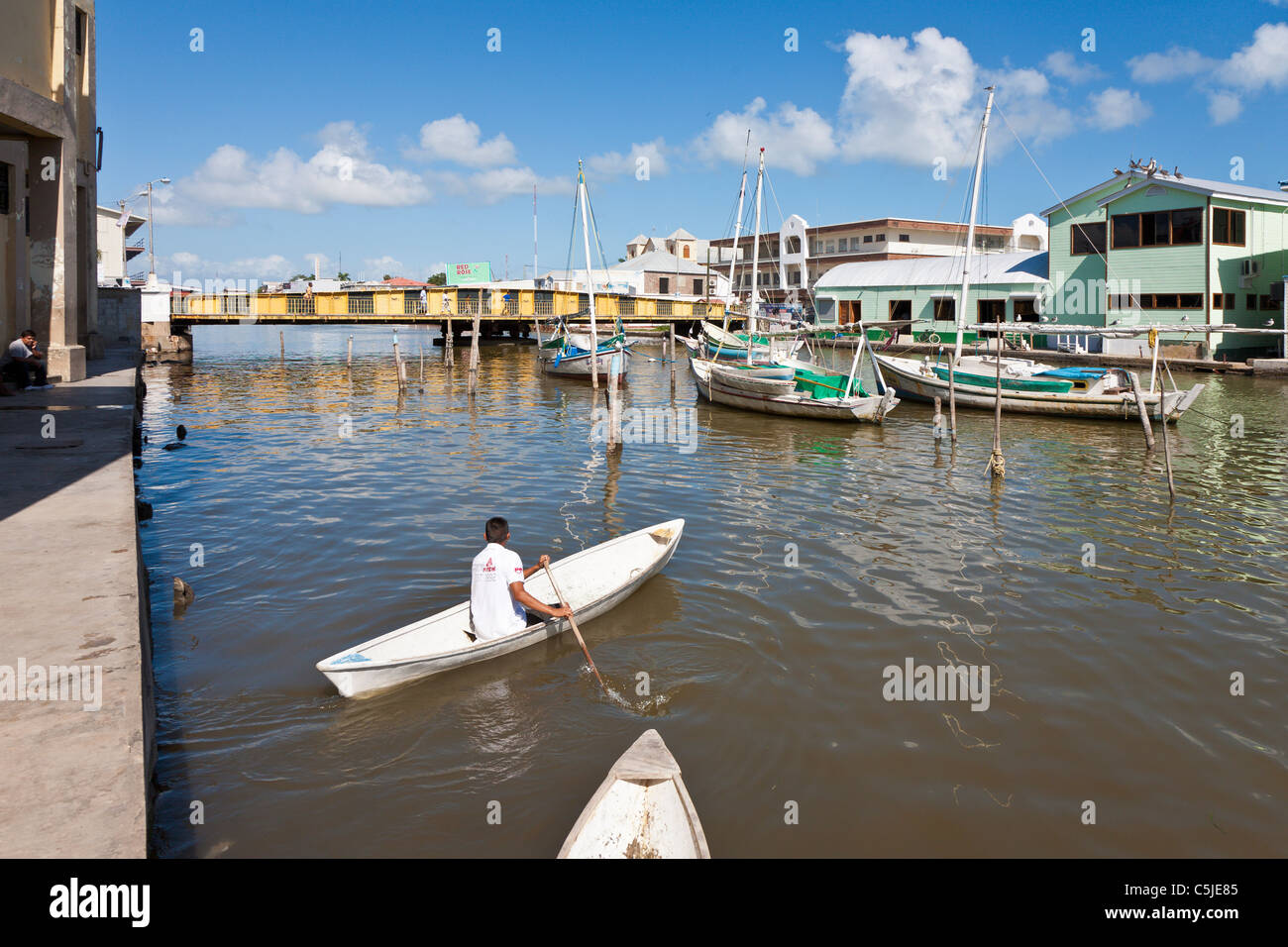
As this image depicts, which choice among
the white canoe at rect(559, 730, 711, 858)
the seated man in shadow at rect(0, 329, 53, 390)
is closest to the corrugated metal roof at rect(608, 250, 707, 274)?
the seated man in shadow at rect(0, 329, 53, 390)

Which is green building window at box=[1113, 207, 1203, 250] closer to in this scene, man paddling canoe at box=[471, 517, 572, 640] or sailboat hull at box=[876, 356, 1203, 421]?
sailboat hull at box=[876, 356, 1203, 421]

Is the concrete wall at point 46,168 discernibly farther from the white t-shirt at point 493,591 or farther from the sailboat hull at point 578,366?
the sailboat hull at point 578,366

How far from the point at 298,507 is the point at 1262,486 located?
19481mm

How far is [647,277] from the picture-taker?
91.8 meters

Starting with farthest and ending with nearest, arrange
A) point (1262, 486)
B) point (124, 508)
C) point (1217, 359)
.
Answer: point (1217, 359) → point (1262, 486) → point (124, 508)

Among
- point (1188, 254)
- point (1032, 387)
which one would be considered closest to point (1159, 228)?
point (1188, 254)

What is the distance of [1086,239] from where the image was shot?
4728 cm

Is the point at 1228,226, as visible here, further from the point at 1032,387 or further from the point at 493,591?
the point at 493,591

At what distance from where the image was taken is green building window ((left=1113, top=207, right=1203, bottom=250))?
Answer: 4312 cm

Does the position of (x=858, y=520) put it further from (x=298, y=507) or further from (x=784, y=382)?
(x=784, y=382)

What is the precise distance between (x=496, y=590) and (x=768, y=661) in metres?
3.11

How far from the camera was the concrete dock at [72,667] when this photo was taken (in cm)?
452

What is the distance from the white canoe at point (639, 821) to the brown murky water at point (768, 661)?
3.00 ft
